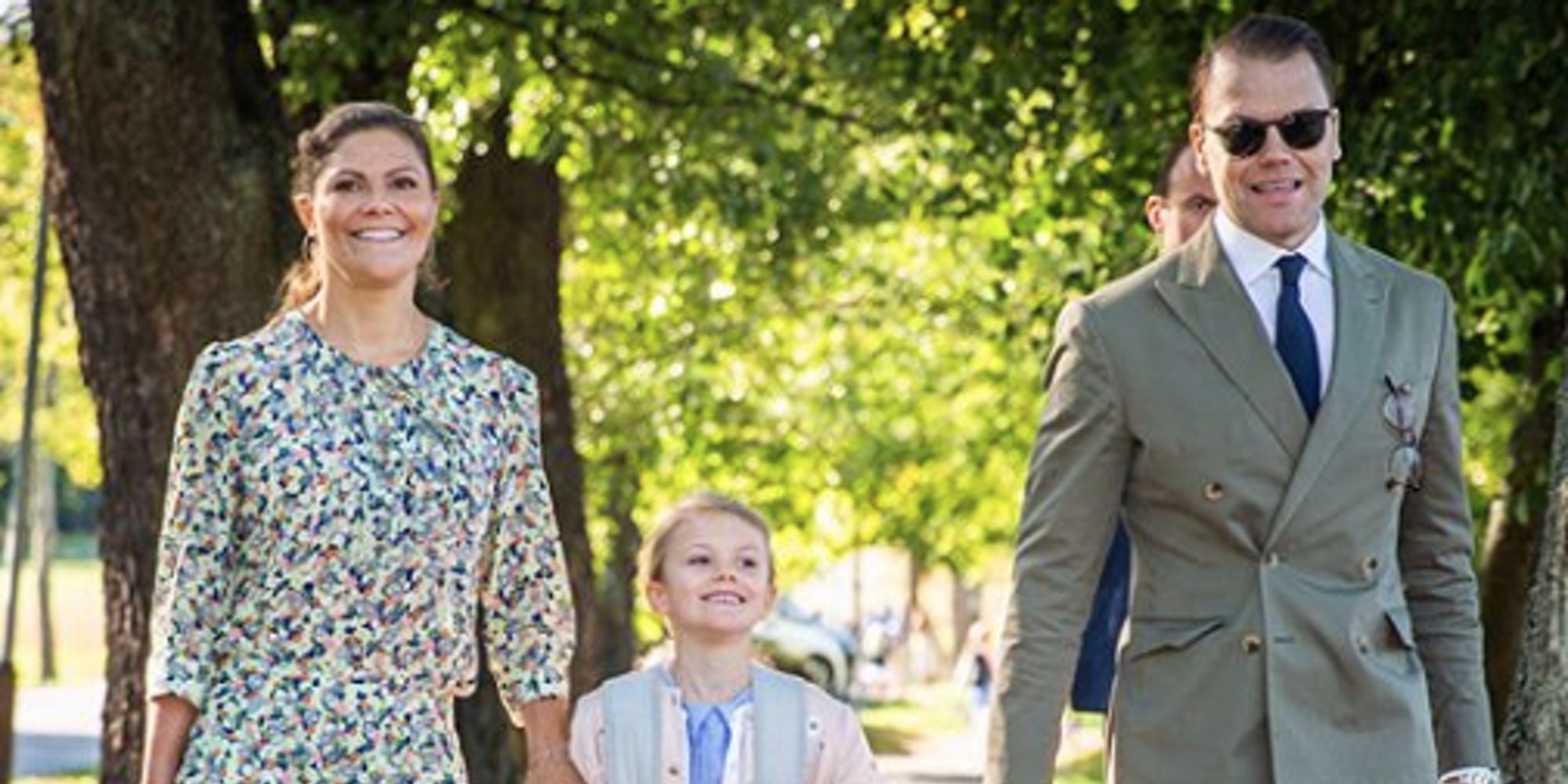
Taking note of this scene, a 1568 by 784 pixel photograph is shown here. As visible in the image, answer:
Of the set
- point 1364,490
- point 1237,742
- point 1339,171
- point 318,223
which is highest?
point 1339,171

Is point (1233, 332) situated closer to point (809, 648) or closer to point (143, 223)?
point (143, 223)

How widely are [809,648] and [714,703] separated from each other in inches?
1641

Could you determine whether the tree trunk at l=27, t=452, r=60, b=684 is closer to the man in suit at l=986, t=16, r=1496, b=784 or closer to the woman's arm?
the woman's arm

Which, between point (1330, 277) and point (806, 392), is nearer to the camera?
point (1330, 277)

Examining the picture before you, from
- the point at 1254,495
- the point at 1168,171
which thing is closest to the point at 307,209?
the point at 1254,495

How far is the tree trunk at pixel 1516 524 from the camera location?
14.8m

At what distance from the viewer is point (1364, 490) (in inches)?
210

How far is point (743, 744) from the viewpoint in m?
6.56

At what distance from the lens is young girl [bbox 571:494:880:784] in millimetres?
6520

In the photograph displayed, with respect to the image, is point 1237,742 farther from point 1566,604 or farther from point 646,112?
point 646,112

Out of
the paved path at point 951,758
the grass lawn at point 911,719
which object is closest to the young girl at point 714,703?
the paved path at point 951,758

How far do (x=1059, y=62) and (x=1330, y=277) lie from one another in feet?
29.5

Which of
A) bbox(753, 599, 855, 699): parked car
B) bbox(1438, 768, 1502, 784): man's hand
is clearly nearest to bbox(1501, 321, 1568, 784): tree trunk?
bbox(1438, 768, 1502, 784): man's hand

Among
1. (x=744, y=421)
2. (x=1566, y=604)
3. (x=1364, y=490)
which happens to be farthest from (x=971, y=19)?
(x=744, y=421)
